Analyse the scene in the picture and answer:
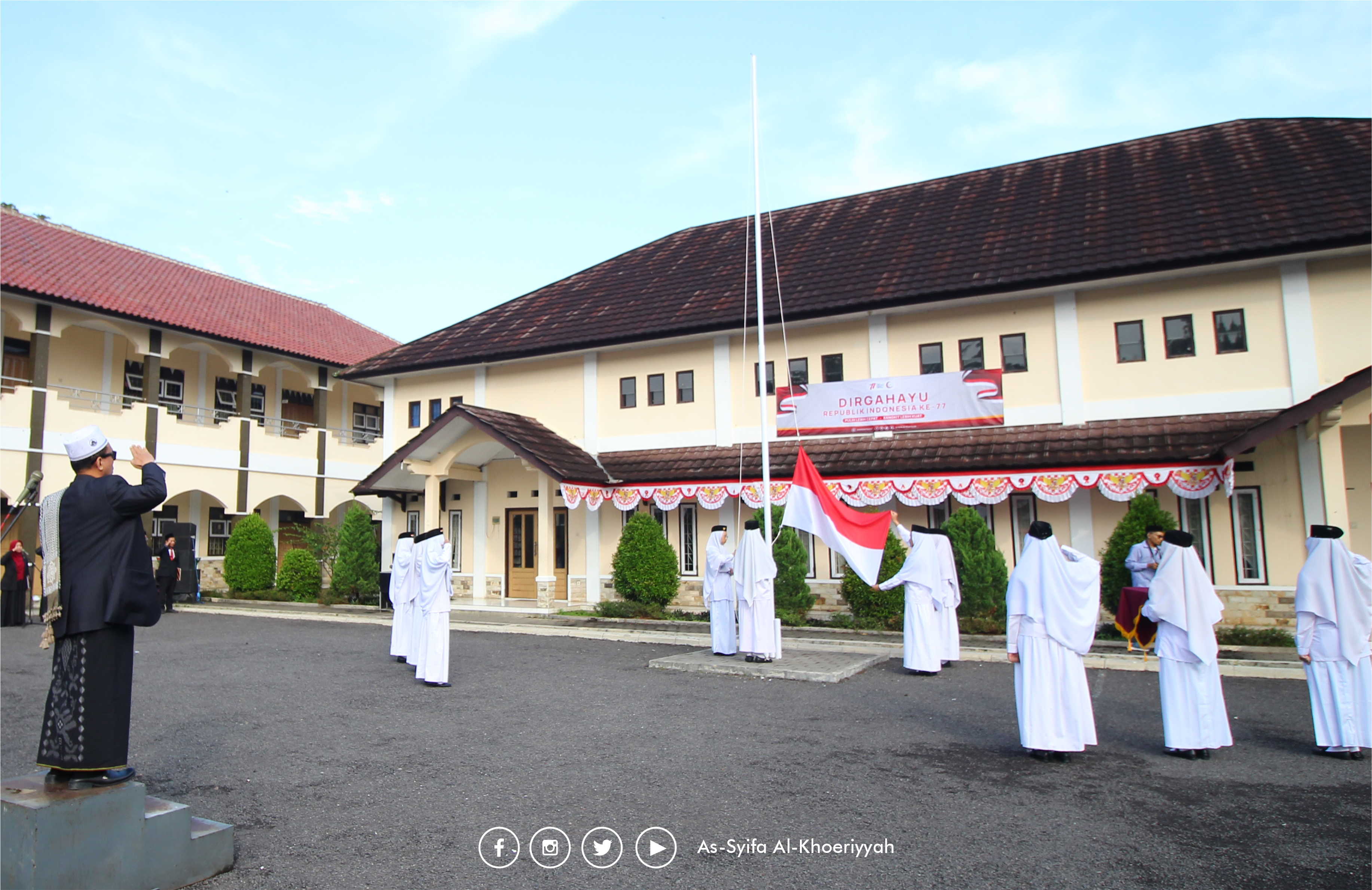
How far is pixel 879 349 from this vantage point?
1777 cm

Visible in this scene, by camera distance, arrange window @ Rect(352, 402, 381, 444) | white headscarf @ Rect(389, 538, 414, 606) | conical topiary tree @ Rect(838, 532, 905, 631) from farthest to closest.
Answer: window @ Rect(352, 402, 381, 444) → conical topiary tree @ Rect(838, 532, 905, 631) → white headscarf @ Rect(389, 538, 414, 606)

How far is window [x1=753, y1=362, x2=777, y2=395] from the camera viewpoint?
61.5 feet

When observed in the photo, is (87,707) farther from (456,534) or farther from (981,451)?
(456,534)

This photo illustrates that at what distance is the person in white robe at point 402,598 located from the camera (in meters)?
12.5

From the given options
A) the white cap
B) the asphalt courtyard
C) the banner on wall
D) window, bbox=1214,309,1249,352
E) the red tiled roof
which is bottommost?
the asphalt courtyard

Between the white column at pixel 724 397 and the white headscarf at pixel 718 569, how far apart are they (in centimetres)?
557

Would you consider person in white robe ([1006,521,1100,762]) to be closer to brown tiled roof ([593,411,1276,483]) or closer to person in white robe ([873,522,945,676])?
person in white robe ([873,522,945,676])

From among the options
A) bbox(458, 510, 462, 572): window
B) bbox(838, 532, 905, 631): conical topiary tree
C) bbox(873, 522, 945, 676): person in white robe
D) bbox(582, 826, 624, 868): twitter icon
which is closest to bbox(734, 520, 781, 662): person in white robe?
bbox(873, 522, 945, 676): person in white robe

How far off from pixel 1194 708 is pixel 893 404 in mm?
10778

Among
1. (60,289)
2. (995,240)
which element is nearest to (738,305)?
(995,240)

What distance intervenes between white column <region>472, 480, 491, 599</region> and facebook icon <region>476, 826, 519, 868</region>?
54.1 feet

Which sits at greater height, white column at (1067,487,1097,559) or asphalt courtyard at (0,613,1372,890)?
white column at (1067,487,1097,559)

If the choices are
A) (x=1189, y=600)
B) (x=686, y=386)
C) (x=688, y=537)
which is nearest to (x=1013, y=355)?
(x=686, y=386)

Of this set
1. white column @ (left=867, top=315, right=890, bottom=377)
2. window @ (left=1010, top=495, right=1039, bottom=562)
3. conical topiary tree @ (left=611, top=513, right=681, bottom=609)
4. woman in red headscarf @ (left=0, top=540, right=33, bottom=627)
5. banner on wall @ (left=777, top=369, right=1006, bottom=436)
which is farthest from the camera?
conical topiary tree @ (left=611, top=513, right=681, bottom=609)
